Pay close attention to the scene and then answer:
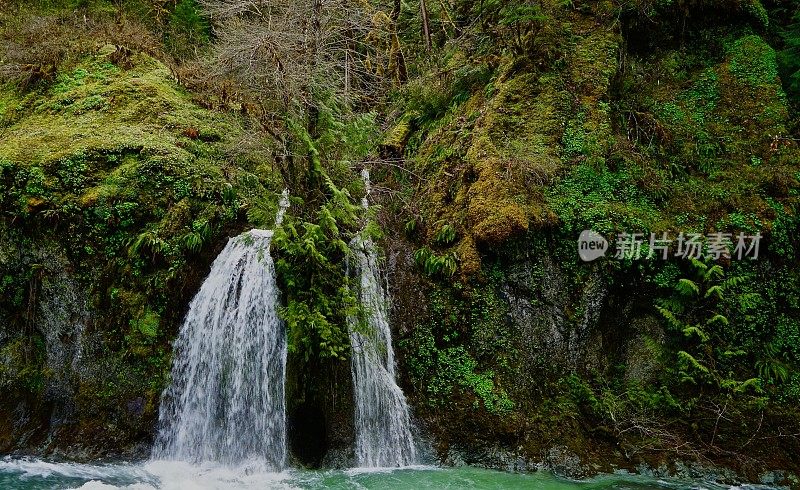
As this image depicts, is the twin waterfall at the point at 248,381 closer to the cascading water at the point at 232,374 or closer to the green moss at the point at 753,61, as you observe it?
the cascading water at the point at 232,374

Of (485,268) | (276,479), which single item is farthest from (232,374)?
(485,268)

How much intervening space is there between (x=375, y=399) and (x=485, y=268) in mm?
2478

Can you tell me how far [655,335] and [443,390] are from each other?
314cm

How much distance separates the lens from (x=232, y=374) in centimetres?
702

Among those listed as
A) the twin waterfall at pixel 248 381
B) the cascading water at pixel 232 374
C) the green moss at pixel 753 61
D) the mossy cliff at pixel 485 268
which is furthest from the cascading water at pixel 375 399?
the green moss at pixel 753 61

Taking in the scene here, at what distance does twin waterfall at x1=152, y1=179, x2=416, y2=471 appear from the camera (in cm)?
680

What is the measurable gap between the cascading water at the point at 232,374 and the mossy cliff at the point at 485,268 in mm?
314

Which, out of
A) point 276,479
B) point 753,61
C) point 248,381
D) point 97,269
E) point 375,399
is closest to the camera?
point 276,479

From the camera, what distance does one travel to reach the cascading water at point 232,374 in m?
6.78

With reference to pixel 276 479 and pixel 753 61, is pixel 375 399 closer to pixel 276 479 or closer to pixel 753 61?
pixel 276 479

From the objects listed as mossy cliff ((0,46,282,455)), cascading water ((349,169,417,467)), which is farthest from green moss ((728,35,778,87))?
mossy cliff ((0,46,282,455))

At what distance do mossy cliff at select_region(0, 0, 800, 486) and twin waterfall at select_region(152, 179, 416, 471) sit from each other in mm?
285

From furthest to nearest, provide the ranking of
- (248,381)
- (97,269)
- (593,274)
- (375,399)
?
(97,269)
(593,274)
(375,399)
(248,381)

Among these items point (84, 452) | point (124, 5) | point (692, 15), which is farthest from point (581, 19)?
point (124, 5)
